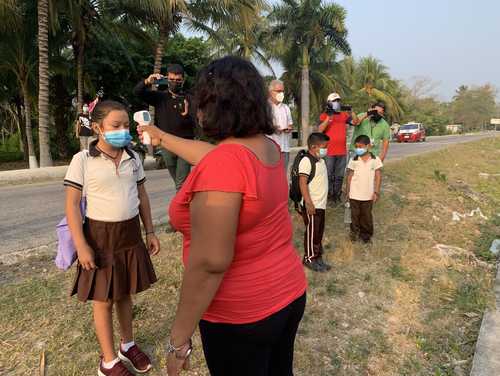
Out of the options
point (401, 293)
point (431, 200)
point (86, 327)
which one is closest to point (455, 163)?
point (431, 200)

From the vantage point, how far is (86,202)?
7.28 ft

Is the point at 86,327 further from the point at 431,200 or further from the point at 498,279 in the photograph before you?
the point at 431,200

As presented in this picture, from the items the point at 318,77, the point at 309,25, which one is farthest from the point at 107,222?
the point at 318,77

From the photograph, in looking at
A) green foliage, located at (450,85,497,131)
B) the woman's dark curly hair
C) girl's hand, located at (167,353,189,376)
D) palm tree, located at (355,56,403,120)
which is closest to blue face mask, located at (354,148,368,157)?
the woman's dark curly hair

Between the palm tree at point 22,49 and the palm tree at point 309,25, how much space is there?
11782 mm

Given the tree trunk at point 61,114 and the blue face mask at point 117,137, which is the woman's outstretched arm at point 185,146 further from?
the tree trunk at point 61,114

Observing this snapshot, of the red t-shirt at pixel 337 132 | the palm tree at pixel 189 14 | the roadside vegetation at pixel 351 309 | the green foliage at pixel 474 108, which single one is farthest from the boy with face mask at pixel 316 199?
the green foliage at pixel 474 108

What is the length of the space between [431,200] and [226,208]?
7.07 m

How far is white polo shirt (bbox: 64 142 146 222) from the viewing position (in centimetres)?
215

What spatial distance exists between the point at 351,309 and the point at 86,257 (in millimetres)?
2305

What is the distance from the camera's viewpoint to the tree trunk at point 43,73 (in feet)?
35.2

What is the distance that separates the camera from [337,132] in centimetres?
590

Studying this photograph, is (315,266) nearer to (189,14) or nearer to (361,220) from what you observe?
(361,220)

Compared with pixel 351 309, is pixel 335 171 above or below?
above
